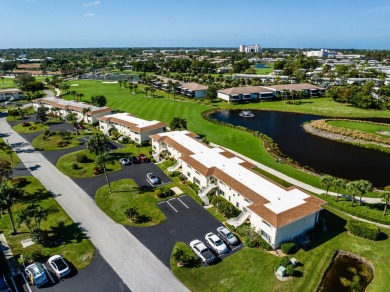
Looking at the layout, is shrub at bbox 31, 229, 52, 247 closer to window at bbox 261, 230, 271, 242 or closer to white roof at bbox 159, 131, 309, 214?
white roof at bbox 159, 131, 309, 214

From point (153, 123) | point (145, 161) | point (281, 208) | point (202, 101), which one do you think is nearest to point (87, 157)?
point (145, 161)

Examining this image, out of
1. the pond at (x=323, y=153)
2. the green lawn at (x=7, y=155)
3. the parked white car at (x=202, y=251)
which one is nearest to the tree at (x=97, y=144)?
the green lawn at (x=7, y=155)

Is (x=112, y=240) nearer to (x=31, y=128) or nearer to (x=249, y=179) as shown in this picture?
(x=249, y=179)

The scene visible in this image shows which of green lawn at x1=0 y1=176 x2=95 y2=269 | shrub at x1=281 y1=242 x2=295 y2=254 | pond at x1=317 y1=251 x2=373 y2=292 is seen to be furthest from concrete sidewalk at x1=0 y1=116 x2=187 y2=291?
pond at x1=317 y1=251 x2=373 y2=292

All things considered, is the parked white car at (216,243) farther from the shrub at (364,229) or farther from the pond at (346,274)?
the shrub at (364,229)

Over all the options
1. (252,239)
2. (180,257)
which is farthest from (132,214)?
(252,239)

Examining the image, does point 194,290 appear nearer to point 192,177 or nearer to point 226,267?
point 226,267
